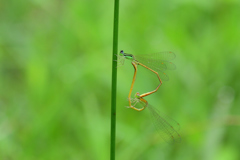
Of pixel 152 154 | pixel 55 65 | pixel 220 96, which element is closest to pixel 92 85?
pixel 55 65

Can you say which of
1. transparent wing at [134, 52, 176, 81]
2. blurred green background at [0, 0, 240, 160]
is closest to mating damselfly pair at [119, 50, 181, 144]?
transparent wing at [134, 52, 176, 81]

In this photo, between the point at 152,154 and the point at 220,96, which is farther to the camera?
the point at 220,96

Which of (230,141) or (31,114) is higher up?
(31,114)

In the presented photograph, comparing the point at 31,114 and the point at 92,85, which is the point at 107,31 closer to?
the point at 92,85

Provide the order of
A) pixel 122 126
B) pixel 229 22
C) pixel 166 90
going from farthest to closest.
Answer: pixel 229 22 < pixel 166 90 < pixel 122 126

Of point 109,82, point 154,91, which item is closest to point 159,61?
point 154,91

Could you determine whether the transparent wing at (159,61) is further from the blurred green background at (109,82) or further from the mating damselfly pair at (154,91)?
the blurred green background at (109,82)

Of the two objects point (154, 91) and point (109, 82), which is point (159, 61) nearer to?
point (154, 91)

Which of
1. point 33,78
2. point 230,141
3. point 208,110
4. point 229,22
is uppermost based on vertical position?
point 229,22

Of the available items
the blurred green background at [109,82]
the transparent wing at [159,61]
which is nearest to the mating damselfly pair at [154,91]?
the transparent wing at [159,61]
